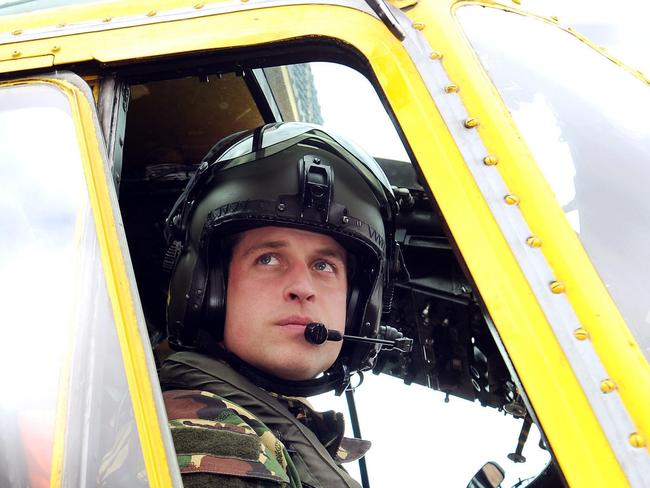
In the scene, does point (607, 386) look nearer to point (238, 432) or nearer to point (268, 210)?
point (238, 432)

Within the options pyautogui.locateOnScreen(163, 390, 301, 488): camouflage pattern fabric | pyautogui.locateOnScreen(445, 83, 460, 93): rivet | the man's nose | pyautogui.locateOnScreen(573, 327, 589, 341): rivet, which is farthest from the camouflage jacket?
pyautogui.locateOnScreen(445, 83, 460, 93): rivet

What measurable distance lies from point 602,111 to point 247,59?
Answer: 660 millimetres

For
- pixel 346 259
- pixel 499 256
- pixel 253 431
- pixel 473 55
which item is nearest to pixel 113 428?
pixel 253 431

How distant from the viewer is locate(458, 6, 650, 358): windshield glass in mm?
972

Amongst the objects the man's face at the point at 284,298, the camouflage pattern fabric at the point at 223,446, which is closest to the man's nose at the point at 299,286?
the man's face at the point at 284,298

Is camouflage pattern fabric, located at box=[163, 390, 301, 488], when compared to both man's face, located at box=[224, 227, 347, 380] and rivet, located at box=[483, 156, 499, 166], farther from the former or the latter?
Answer: rivet, located at box=[483, 156, 499, 166]

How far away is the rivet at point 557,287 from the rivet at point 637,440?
200mm

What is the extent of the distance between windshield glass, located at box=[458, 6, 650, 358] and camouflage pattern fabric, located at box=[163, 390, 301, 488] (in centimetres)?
56

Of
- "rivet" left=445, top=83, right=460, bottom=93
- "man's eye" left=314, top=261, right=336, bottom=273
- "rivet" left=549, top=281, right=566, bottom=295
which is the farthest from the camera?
"man's eye" left=314, top=261, right=336, bottom=273

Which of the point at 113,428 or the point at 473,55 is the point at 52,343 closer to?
the point at 113,428

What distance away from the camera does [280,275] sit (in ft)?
5.43

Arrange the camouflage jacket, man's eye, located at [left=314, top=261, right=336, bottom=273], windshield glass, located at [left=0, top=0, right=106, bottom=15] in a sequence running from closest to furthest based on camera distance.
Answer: the camouflage jacket
windshield glass, located at [left=0, top=0, right=106, bottom=15]
man's eye, located at [left=314, top=261, right=336, bottom=273]

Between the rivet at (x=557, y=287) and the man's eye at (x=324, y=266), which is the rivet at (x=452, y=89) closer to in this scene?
the rivet at (x=557, y=287)

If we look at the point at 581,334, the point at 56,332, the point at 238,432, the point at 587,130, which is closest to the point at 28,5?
Answer: the point at 56,332
